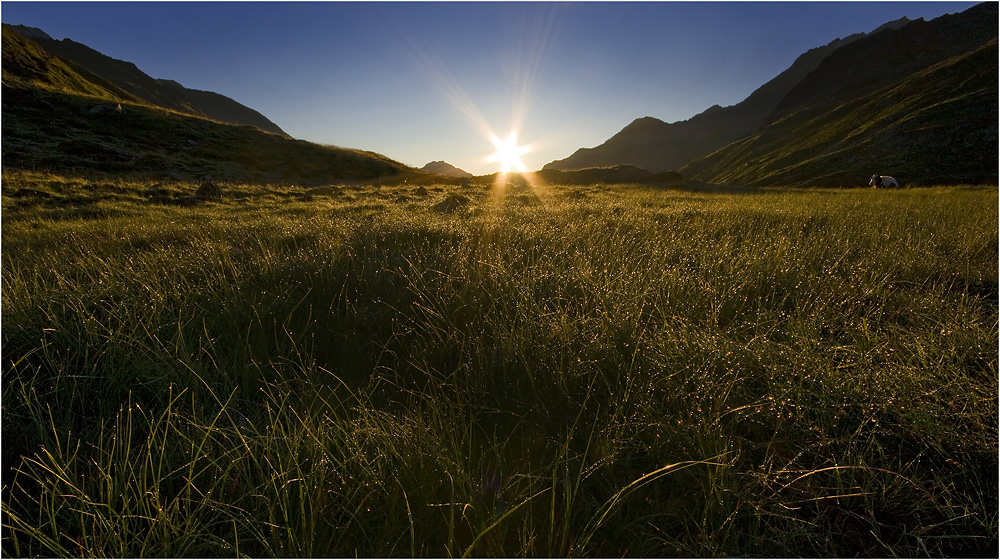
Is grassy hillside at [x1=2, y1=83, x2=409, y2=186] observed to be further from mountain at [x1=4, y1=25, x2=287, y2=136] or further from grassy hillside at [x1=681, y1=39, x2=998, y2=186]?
mountain at [x1=4, y1=25, x2=287, y2=136]

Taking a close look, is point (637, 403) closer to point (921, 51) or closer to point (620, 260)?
point (620, 260)

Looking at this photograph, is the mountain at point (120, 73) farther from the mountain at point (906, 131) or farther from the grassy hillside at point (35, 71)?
the mountain at point (906, 131)

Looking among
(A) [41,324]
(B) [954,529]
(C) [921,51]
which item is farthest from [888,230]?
(C) [921,51]

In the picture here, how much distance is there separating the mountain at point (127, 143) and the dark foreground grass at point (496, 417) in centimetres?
2245

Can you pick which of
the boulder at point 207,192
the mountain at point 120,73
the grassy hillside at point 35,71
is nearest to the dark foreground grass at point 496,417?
the boulder at point 207,192

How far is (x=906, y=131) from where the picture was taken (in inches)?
1567

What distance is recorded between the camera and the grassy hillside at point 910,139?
32219mm

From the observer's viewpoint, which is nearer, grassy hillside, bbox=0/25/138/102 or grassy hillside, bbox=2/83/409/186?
grassy hillside, bbox=2/83/409/186

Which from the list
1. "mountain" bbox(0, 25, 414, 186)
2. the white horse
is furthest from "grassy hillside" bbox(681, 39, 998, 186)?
"mountain" bbox(0, 25, 414, 186)

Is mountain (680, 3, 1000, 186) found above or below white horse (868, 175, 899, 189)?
above

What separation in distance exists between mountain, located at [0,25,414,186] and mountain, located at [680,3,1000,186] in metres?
48.7

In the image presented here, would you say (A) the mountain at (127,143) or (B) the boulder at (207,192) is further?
(A) the mountain at (127,143)

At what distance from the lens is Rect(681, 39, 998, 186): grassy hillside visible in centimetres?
3222

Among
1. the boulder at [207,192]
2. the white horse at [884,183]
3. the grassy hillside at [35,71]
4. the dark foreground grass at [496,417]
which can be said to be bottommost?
the dark foreground grass at [496,417]
